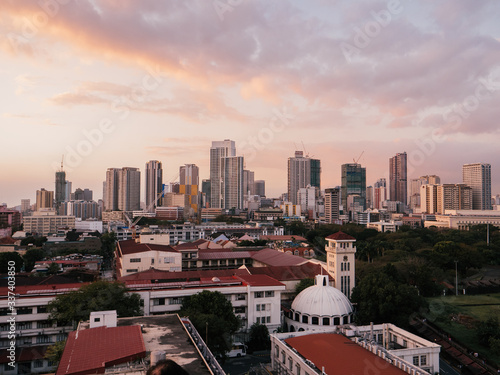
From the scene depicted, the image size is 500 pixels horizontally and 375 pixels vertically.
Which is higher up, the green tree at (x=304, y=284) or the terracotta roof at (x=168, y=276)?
the terracotta roof at (x=168, y=276)

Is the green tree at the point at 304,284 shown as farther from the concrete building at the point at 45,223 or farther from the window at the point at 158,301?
the concrete building at the point at 45,223

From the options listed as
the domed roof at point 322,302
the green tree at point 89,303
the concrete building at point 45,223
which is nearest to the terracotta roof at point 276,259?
the domed roof at point 322,302

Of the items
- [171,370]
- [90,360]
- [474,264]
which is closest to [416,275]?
[474,264]

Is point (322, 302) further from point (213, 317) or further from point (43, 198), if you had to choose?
point (43, 198)

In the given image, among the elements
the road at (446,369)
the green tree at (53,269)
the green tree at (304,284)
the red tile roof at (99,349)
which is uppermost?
the red tile roof at (99,349)

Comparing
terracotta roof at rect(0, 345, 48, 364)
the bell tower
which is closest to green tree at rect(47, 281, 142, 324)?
terracotta roof at rect(0, 345, 48, 364)
